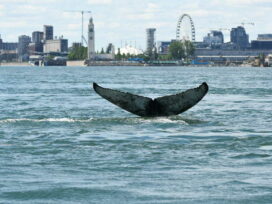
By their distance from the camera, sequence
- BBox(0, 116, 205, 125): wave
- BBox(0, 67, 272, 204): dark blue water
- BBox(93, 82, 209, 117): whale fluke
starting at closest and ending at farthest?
BBox(0, 67, 272, 204): dark blue water → BBox(93, 82, 209, 117): whale fluke → BBox(0, 116, 205, 125): wave

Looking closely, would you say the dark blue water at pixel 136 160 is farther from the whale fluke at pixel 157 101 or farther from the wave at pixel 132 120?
the whale fluke at pixel 157 101

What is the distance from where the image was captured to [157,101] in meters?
30.1

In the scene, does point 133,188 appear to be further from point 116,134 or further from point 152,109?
point 152,109

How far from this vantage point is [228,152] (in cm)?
2273

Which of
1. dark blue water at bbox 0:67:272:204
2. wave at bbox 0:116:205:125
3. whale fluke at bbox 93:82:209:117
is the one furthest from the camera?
wave at bbox 0:116:205:125

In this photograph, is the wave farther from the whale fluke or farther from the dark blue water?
the whale fluke

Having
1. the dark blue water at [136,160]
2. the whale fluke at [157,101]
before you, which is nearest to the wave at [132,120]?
the dark blue water at [136,160]

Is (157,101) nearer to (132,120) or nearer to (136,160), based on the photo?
(132,120)

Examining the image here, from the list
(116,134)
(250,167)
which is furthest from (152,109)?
(250,167)

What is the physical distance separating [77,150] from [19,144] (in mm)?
2076

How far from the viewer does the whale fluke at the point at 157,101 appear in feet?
96.8

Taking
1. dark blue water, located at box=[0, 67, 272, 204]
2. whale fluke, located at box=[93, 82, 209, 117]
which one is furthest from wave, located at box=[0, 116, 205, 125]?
whale fluke, located at box=[93, 82, 209, 117]

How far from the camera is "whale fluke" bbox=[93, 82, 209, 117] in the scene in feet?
96.8

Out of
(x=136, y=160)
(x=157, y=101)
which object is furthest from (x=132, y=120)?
(x=136, y=160)
